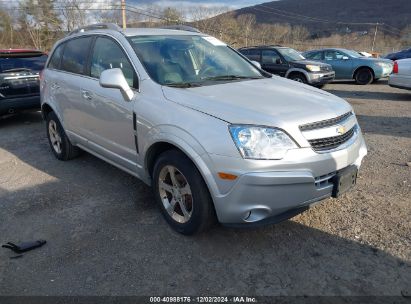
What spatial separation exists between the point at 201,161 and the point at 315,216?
1.42 m

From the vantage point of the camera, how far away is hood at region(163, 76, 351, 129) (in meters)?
2.69

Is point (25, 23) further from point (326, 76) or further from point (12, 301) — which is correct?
point (12, 301)

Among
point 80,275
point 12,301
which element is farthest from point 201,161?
point 12,301

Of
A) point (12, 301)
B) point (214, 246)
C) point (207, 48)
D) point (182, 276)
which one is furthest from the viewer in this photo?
point (207, 48)

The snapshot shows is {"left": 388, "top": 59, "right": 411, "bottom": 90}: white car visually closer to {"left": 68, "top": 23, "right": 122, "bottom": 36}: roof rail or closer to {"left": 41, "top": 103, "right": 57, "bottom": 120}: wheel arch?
{"left": 68, "top": 23, "right": 122, "bottom": 36}: roof rail

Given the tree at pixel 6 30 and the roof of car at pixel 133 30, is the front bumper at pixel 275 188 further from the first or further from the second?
the tree at pixel 6 30

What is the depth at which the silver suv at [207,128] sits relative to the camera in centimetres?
263

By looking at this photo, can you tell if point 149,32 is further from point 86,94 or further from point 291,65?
point 291,65

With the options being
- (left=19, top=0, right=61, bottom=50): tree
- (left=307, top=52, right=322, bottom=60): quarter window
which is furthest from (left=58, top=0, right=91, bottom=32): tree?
(left=307, top=52, right=322, bottom=60): quarter window

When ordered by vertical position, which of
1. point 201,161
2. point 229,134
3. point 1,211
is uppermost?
point 229,134

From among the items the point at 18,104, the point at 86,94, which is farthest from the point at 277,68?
the point at 86,94

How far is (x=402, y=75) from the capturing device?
371 inches

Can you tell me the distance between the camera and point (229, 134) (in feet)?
8.62

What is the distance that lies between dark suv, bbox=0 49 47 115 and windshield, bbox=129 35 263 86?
181 inches
